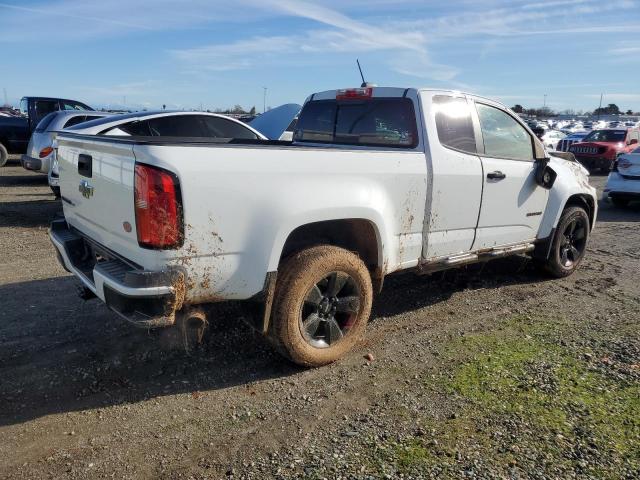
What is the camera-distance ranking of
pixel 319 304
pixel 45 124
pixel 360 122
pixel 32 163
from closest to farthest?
pixel 319 304 → pixel 360 122 → pixel 32 163 → pixel 45 124

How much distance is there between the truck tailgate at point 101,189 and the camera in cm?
302

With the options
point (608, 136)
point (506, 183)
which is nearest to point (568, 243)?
point (506, 183)

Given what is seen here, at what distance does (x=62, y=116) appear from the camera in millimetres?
10891

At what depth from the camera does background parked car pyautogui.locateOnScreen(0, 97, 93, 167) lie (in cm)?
1521

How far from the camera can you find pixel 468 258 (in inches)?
185

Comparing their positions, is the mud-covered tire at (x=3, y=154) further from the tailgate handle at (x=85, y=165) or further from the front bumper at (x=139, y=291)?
the front bumper at (x=139, y=291)

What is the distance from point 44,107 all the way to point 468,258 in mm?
14692

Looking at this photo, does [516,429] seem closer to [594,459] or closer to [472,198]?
[594,459]

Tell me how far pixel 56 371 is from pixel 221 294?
1.41 metres

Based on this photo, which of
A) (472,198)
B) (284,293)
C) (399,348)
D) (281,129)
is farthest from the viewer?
(281,129)

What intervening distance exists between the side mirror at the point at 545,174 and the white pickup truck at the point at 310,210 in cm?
1

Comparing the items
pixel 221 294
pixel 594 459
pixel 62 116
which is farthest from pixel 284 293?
pixel 62 116

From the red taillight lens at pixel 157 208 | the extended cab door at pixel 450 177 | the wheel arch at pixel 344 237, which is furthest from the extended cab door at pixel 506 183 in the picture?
the red taillight lens at pixel 157 208

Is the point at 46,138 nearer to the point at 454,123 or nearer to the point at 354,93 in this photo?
the point at 354,93
